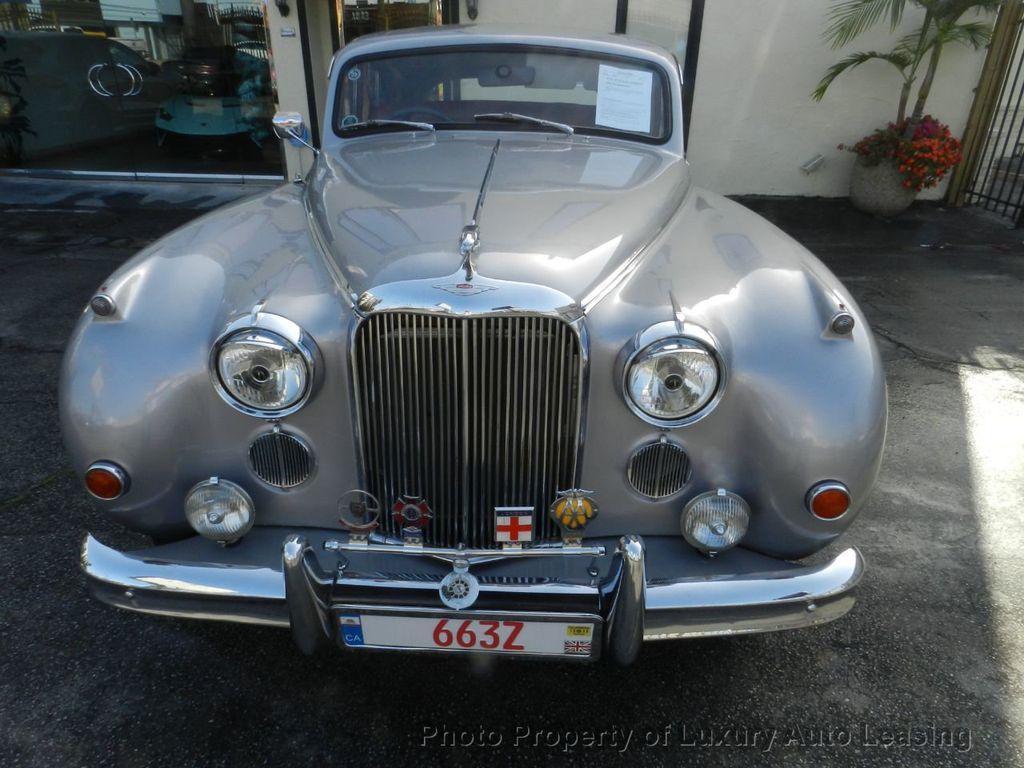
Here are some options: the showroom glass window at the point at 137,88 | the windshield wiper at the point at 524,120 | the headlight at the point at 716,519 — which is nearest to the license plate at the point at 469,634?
the headlight at the point at 716,519

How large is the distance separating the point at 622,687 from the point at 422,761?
2.15ft

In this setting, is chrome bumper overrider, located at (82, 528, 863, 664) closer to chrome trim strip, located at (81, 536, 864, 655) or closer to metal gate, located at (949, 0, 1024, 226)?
chrome trim strip, located at (81, 536, 864, 655)

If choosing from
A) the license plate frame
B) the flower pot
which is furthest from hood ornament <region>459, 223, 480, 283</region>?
the flower pot

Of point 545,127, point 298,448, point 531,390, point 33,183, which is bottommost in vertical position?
point 33,183

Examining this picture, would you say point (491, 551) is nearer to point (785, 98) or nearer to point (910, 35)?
point (785, 98)

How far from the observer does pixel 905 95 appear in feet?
24.6

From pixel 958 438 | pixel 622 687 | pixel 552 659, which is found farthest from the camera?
pixel 958 438

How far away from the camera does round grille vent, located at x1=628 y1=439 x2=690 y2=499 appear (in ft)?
6.49

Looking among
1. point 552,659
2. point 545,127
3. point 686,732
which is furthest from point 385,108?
point 686,732

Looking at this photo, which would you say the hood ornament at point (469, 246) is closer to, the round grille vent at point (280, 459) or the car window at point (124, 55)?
the round grille vent at point (280, 459)

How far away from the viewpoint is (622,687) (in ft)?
7.48

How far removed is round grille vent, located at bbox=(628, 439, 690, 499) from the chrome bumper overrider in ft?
0.57

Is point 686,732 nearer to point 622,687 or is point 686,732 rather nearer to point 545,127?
point 622,687

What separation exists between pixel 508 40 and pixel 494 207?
1.45 metres
